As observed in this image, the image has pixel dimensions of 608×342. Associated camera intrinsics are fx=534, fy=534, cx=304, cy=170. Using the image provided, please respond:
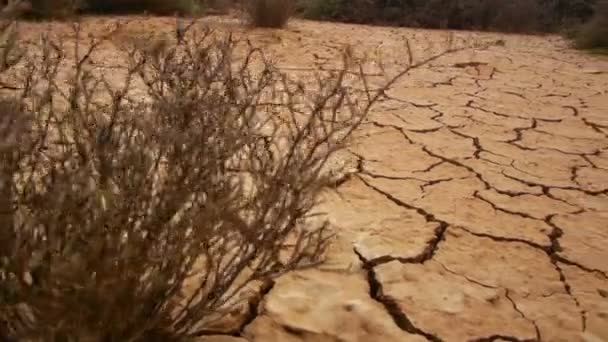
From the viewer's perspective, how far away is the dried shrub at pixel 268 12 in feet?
17.4

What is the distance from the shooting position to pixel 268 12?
5316mm

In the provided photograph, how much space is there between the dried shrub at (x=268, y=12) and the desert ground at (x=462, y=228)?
1988 millimetres

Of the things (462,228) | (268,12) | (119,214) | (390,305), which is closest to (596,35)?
(268,12)

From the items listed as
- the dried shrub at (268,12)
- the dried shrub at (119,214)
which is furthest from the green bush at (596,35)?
the dried shrub at (119,214)

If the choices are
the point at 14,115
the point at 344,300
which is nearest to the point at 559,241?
the point at 344,300

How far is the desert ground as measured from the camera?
130cm

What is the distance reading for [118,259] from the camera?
0.78 metres

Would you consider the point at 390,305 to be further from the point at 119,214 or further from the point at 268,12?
the point at 268,12

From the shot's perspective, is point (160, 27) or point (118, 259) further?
point (160, 27)

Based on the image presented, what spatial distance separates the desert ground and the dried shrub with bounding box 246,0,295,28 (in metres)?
1.99

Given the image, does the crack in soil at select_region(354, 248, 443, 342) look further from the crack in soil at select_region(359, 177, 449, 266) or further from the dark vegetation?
the dark vegetation

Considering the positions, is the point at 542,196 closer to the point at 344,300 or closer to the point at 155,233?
the point at 344,300

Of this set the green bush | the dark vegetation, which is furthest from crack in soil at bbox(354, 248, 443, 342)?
the dark vegetation

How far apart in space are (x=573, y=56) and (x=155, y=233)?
18.2 feet
